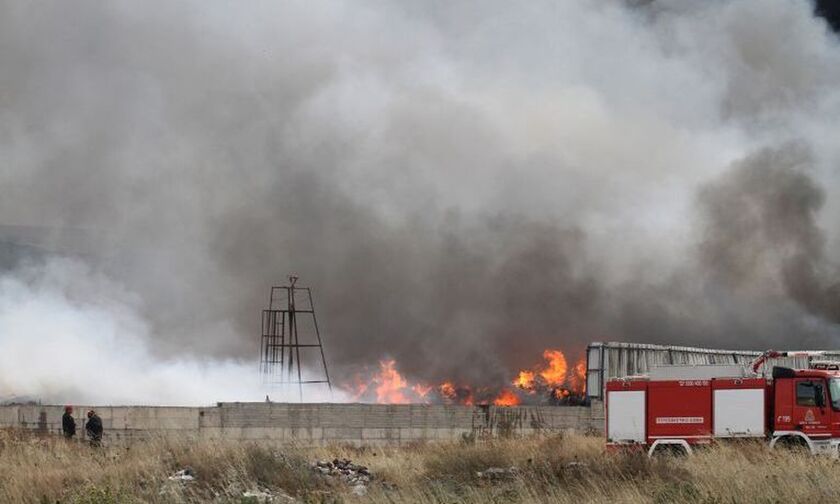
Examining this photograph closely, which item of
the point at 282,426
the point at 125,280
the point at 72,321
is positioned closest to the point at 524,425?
the point at 282,426

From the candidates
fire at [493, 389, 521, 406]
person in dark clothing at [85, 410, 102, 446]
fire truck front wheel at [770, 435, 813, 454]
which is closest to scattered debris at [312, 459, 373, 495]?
person in dark clothing at [85, 410, 102, 446]

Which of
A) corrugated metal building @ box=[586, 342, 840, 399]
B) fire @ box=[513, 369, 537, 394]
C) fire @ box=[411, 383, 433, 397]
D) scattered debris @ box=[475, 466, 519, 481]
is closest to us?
scattered debris @ box=[475, 466, 519, 481]

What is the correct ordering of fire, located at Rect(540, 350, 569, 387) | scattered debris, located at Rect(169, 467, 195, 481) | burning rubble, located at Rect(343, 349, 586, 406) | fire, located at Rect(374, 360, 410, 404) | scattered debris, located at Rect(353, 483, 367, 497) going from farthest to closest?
fire, located at Rect(374, 360, 410, 404)
fire, located at Rect(540, 350, 569, 387)
burning rubble, located at Rect(343, 349, 586, 406)
scattered debris, located at Rect(169, 467, 195, 481)
scattered debris, located at Rect(353, 483, 367, 497)

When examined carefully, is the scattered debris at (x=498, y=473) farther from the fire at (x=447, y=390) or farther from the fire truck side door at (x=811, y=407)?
the fire at (x=447, y=390)

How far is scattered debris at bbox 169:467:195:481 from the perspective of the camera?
17.0 m

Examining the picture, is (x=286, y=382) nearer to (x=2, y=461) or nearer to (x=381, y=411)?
(x=381, y=411)

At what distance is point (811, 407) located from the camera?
22312 millimetres

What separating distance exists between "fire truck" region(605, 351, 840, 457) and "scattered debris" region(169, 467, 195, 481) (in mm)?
9843

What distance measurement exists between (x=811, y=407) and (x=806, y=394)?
11.0 inches

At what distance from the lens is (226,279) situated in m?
45.4

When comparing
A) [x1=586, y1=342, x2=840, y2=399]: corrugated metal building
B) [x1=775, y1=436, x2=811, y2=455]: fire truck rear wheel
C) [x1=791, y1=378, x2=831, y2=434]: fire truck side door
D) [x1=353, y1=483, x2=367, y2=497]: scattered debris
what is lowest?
[x1=353, y1=483, x2=367, y2=497]: scattered debris

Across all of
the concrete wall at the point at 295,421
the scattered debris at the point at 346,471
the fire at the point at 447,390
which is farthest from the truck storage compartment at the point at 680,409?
the fire at the point at 447,390

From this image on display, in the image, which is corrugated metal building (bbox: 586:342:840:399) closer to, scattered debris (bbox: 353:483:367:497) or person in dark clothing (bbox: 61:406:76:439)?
person in dark clothing (bbox: 61:406:76:439)

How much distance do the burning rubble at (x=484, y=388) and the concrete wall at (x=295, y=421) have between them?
11151 mm
